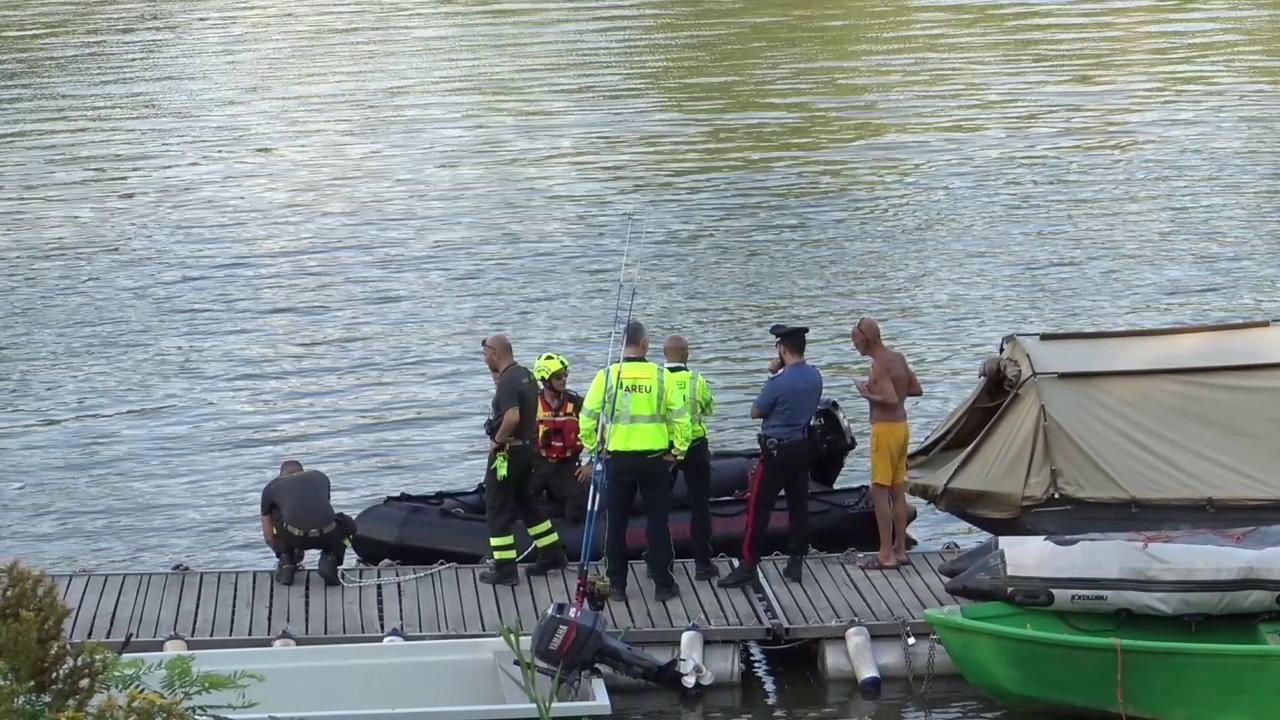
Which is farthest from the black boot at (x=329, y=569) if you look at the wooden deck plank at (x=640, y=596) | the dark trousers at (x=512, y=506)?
the wooden deck plank at (x=640, y=596)

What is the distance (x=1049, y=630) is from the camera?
10969mm

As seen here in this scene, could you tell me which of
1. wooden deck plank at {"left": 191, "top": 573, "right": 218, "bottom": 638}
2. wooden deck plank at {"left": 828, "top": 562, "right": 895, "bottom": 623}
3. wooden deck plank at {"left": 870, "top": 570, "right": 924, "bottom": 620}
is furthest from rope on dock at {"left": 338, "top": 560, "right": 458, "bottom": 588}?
wooden deck plank at {"left": 870, "top": 570, "right": 924, "bottom": 620}

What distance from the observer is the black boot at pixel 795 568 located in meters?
12.7

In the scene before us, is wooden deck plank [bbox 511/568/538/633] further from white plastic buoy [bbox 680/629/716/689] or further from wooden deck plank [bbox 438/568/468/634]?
white plastic buoy [bbox 680/629/716/689]

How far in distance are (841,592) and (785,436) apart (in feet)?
4.05

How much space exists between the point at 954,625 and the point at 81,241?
68.8 ft

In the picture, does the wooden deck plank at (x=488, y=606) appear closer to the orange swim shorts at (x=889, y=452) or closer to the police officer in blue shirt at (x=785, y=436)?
the police officer in blue shirt at (x=785, y=436)

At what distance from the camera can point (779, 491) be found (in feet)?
40.5

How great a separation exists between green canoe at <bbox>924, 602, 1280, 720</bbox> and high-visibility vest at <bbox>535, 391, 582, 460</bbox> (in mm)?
3237

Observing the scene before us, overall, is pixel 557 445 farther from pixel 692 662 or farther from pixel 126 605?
pixel 126 605

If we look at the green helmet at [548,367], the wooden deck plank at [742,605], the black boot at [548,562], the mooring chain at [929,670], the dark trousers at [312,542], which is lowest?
the mooring chain at [929,670]

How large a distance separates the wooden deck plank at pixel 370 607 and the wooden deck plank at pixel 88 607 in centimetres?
177

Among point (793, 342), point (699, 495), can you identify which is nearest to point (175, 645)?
point (699, 495)

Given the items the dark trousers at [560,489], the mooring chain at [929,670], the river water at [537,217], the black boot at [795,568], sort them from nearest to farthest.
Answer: the mooring chain at [929,670], the black boot at [795,568], the dark trousers at [560,489], the river water at [537,217]
